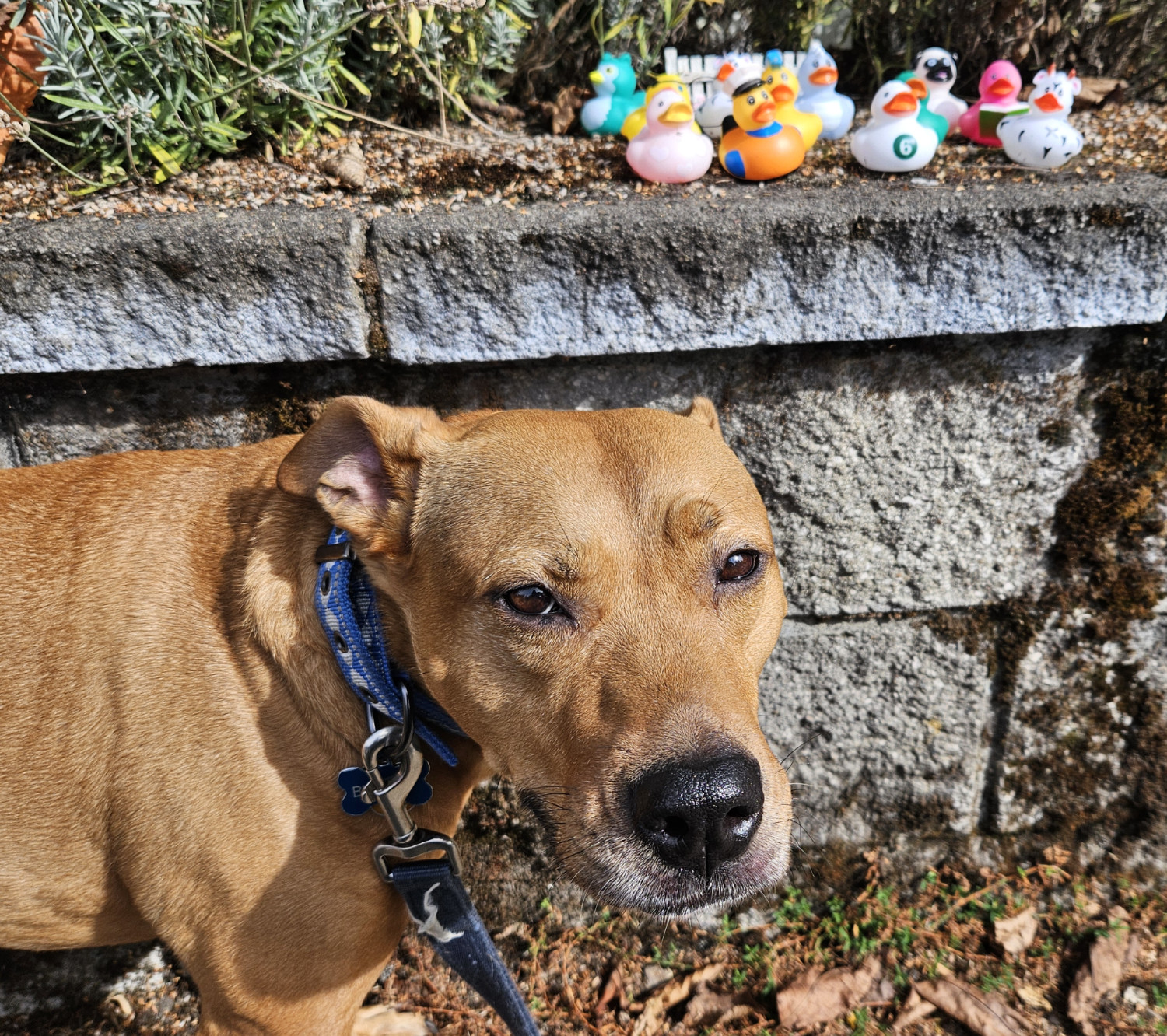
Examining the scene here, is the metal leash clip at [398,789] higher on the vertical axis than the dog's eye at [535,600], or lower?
lower

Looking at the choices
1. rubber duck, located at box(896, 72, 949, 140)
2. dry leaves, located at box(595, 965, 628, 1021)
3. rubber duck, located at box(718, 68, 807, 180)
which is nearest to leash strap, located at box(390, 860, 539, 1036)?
dry leaves, located at box(595, 965, 628, 1021)

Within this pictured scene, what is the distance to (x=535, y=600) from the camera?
6.79ft

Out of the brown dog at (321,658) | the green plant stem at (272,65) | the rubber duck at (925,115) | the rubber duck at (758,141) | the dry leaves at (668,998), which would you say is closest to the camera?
the brown dog at (321,658)

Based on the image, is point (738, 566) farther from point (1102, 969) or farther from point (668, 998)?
point (1102, 969)

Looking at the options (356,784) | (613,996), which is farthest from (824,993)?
(356,784)

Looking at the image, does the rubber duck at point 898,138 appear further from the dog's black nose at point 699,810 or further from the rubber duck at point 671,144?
the dog's black nose at point 699,810

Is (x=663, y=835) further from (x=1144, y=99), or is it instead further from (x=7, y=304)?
(x=1144, y=99)

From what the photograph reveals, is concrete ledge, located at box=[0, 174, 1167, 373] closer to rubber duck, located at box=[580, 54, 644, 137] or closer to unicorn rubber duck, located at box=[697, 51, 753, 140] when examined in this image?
unicorn rubber duck, located at box=[697, 51, 753, 140]

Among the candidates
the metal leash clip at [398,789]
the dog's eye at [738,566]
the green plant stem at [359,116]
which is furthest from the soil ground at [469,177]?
the metal leash clip at [398,789]

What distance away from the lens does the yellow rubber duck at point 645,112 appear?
3.03 metres

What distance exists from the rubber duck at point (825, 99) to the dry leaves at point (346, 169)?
1601 mm

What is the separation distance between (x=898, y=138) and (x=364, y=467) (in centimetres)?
204

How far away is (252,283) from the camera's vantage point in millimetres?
2680

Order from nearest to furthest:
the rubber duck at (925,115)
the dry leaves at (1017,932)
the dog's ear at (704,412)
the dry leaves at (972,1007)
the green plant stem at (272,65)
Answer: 1. the dog's ear at (704,412)
2. the green plant stem at (272,65)
3. the rubber duck at (925,115)
4. the dry leaves at (972,1007)
5. the dry leaves at (1017,932)
